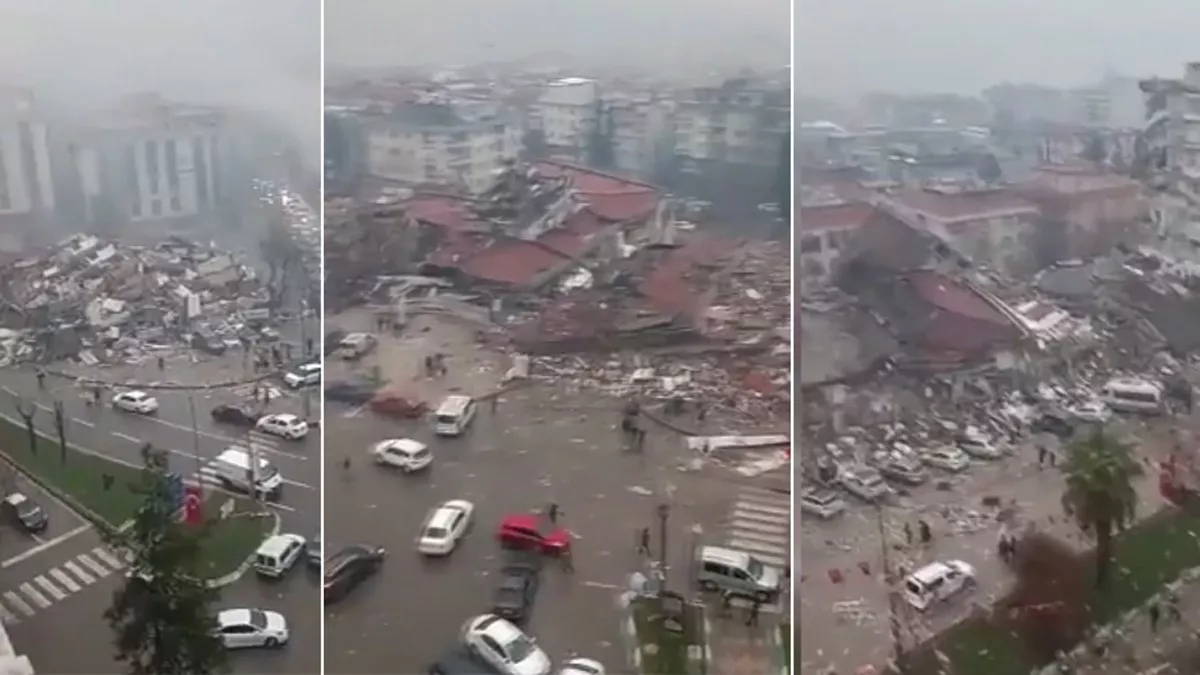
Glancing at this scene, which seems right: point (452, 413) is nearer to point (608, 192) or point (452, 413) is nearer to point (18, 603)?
point (608, 192)

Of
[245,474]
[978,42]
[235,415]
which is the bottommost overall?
[245,474]

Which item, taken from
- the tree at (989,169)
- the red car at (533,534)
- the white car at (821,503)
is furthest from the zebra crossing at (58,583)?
the tree at (989,169)

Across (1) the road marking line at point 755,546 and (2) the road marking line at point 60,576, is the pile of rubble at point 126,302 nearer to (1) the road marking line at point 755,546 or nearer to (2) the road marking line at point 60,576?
(2) the road marking line at point 60,576

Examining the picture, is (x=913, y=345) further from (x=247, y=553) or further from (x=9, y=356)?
(x=9, y=356)

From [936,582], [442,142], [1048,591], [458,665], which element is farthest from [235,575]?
[1048,591]

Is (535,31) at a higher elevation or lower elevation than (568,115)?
higher

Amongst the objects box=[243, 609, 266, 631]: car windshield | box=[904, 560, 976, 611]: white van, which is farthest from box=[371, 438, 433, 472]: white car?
box=[904, 560, 976, 611]: white van

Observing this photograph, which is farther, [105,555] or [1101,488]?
[105,555]
